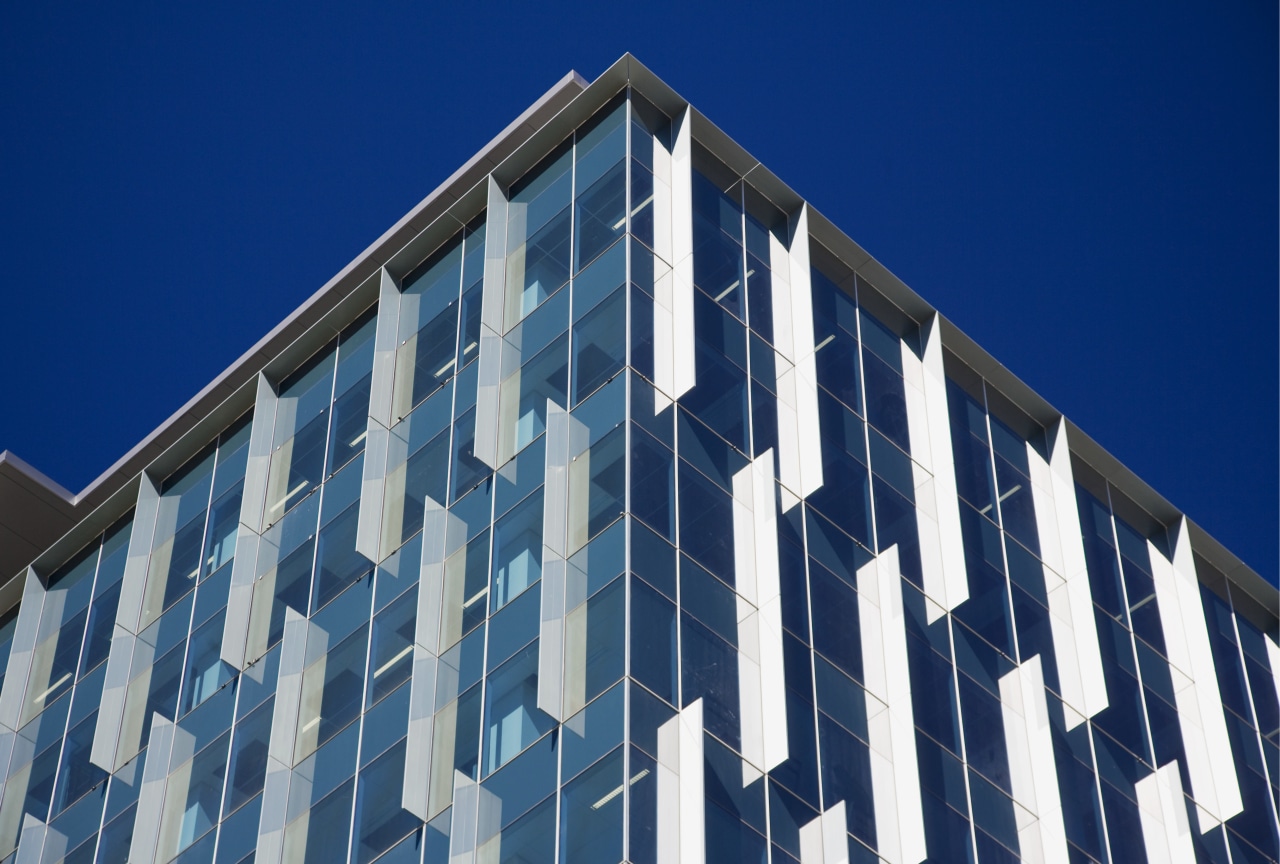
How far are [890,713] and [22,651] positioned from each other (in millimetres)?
23250

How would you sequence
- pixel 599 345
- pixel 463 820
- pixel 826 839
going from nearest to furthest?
1. pixel 463 820
2. pixel 826 839
3. pixel 599 345

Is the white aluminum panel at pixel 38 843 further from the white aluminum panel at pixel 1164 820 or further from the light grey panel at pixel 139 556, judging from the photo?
the white aluminum panel at pixel 1164 820

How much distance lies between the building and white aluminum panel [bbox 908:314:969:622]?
11cm

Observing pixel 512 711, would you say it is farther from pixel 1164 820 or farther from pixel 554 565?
pixel 1164 820

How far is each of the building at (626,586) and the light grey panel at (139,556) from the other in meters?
0.10

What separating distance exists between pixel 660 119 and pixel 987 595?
11825 mm

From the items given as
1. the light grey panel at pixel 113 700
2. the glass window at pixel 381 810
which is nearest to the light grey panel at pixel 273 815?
the glass window at pixel 381 810

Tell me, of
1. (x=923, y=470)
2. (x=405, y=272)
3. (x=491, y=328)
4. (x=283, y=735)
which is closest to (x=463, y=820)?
(x=283, y=735)

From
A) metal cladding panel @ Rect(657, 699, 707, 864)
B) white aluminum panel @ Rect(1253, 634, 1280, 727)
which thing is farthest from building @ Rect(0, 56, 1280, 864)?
white aluminum panel @ Rect(1253, 634, 1280, 727)

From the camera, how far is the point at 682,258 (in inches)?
1598

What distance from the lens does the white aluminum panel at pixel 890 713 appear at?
1431 inches

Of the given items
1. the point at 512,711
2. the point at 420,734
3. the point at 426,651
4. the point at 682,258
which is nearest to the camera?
the point at 512,711

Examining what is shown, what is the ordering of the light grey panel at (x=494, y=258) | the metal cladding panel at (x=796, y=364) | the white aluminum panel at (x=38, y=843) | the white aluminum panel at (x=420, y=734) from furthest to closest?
1. the white aluminum panel at (x=38, y=843)
2. the light grey panel at (x=494, y=258)
3. the metal cladding panel at (x=796, y=364)
4. the white aluminum panel at (x=420, y=734)

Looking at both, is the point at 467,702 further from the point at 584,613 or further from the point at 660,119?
the point at 660,119
